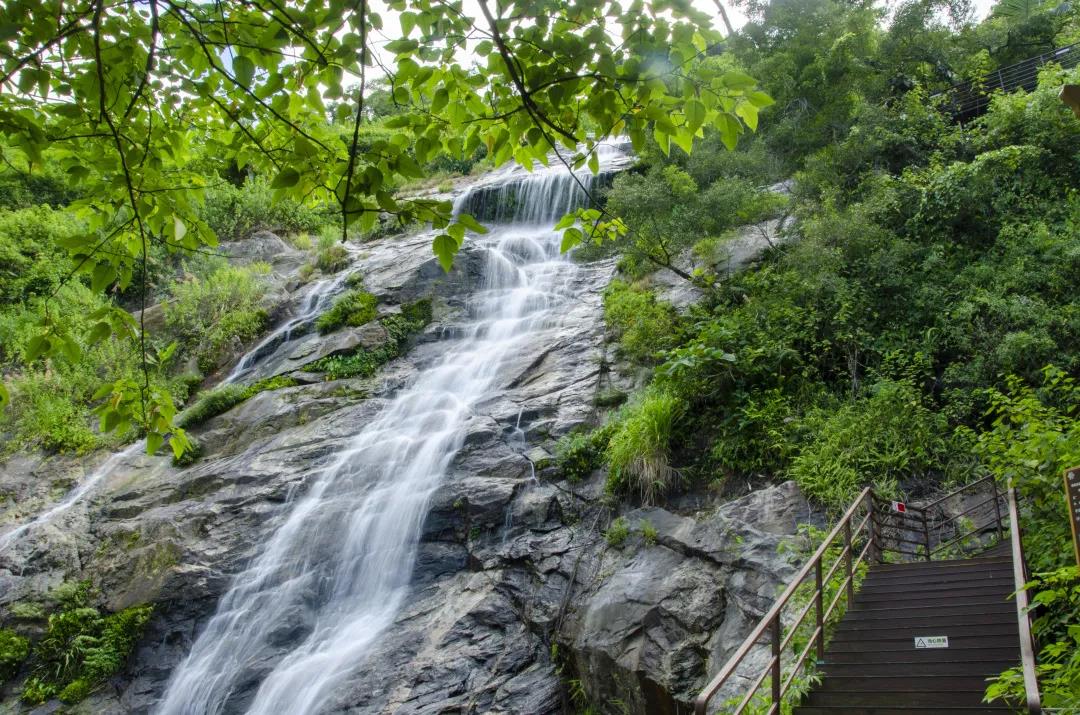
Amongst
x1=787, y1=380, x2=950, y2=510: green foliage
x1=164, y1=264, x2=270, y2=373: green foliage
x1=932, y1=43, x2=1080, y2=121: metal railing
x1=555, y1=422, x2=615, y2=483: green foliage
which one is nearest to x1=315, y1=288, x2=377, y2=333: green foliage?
x1=164, y1=264, x2=270, y2=373: green foliage

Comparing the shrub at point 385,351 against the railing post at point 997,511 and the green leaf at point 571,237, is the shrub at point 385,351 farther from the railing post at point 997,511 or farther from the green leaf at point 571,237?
the green leaf at point 571,237

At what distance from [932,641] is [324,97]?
5.92 m

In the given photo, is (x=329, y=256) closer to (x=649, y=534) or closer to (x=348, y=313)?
(x=348, y=313)

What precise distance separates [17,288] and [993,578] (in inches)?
874

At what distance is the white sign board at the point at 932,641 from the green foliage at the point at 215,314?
581 inches

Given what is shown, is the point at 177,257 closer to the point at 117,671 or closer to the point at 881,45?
the point at 117,671

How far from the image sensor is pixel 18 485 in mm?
12320

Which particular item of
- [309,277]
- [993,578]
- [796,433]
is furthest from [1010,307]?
[309,277]

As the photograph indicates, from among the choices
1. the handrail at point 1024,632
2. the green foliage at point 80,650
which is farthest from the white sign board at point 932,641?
the green foliage at point 80,650

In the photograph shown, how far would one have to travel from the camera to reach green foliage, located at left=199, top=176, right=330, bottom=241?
20938 millimetres

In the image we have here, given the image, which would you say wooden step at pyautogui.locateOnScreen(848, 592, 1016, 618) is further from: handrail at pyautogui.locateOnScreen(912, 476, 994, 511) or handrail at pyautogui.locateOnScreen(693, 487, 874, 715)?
handrail at pyautogui.locateOnScreen(912, 476, 994, 511)

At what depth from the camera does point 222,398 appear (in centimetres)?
1330

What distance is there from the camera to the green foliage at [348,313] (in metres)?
15.2

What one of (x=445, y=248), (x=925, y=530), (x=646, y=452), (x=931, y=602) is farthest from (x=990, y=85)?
(x=445, y=248)
